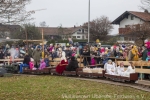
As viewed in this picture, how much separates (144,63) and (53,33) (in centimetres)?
7388

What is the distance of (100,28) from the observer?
2473 inches

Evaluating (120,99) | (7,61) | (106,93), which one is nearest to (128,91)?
(106,93)

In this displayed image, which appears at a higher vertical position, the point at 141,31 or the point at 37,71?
the point at 141,31

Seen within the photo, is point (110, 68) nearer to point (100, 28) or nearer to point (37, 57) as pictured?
point (37, 57)

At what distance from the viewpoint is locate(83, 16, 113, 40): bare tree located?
202 ft

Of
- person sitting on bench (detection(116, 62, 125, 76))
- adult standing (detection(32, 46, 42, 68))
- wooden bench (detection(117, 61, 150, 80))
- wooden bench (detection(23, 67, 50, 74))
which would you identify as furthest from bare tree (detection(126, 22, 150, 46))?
person sitting on bench (detection(116, 62, 125, 76))

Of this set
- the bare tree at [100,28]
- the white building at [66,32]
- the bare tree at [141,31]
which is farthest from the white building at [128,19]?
the white building at [66,32]

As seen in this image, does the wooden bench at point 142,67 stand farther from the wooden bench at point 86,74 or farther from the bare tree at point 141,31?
the bare tree at point 141,31

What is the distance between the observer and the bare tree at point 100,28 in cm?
6166

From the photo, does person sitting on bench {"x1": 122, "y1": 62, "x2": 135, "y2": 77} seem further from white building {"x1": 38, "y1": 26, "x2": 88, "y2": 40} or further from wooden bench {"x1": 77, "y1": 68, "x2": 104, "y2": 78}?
white building {"x1": 38, "y1": 26, "x2": 88, "y2": 40}

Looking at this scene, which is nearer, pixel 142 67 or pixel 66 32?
pixel 142 67

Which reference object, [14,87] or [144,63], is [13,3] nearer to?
[14,87]

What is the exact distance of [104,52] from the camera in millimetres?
19438

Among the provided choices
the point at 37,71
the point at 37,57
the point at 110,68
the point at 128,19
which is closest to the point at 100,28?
the point at 128,19
